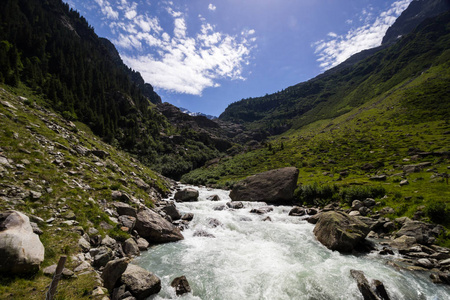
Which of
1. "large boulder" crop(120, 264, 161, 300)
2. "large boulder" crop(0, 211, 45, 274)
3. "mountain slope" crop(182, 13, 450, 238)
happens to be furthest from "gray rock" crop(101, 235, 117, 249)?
"mountain slope" crop(182, 13, 450, 238)

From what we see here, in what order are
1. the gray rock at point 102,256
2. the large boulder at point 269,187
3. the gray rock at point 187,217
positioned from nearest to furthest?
the gray rock at point 102,256 → the gray rock at point 187,217 → the large boulder at point 269,187

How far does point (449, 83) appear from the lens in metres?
108

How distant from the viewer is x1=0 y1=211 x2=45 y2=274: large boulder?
7.35 metres

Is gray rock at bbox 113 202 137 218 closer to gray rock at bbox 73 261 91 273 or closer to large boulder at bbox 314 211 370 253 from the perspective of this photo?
gray rock at bbox 73 261 91 273

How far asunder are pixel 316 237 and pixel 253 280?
10765 mm

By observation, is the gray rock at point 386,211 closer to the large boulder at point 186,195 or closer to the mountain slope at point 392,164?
the mountain slope at point 392,164

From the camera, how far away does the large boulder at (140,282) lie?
9.98m

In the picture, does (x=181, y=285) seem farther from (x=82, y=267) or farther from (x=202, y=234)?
(x=202, y=234)

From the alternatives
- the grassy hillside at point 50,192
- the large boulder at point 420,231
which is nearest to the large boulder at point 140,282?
the grassy hillside at point 50,192

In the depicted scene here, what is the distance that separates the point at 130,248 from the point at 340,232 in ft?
62.1

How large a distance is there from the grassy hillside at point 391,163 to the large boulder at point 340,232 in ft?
26.2

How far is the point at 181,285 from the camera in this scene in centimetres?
1132

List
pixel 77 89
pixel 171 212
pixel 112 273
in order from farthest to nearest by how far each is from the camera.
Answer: pixel 77 89
pixel 171 212
pixel 112 273

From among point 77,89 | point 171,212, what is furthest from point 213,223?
point 77,89
